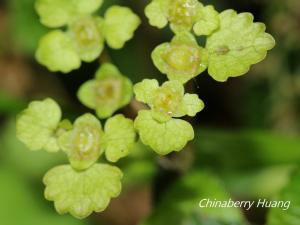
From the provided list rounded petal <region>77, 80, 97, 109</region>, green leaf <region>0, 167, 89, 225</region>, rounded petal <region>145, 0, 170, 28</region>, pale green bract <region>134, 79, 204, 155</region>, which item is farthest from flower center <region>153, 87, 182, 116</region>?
green leaf <region>0, 167, 89, 225</region>

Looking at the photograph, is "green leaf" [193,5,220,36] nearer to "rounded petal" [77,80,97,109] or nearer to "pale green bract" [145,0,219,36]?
"pale green bract" [145,0,219,36]

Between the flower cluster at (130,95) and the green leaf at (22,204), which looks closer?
the flower cluster at (130,95)

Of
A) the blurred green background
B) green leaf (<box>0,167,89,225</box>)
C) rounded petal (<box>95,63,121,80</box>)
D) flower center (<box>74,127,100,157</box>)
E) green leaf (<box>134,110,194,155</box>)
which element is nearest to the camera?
green leaf (<box>134,110,194,155</box>)

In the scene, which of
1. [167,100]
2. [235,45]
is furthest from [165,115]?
[235,45]

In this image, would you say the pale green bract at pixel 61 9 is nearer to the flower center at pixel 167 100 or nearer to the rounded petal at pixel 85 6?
the rounded petal at pixel 85 6

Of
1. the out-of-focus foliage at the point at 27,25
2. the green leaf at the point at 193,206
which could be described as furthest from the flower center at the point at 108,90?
the out-of-focus foliage at the point at 27,25
